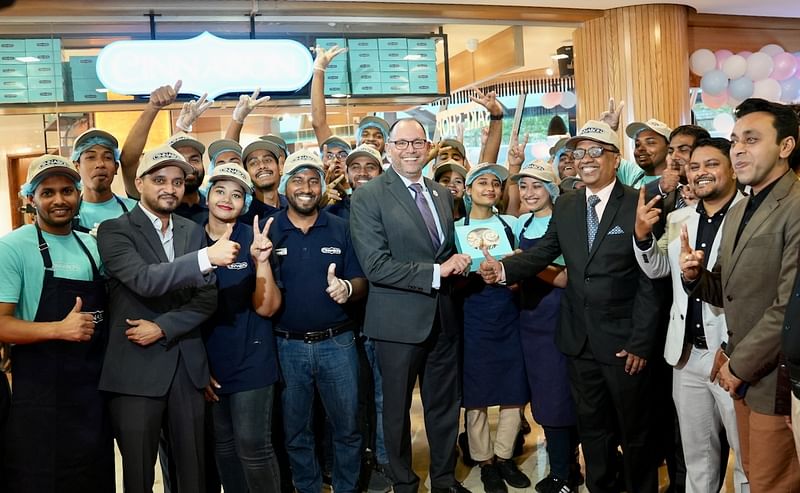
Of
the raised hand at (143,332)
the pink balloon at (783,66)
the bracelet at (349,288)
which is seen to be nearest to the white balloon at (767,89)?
the pink balloon at (783,66)

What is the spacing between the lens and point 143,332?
3.18 metres

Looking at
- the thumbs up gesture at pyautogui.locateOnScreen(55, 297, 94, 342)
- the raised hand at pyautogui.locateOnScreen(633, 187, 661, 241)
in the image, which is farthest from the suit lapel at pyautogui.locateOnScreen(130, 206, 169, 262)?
the raised hand at pyautogui.locateOnScreen(633, 187, 661, 241)

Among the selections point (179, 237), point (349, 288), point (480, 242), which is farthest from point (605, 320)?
point (179, 237)

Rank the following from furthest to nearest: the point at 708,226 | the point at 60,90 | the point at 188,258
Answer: the point at 60,90, the point at 708,226, the point at 188,258

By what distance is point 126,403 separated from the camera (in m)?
3.22

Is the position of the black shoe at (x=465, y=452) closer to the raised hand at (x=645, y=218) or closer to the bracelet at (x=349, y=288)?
A: the bracelet at (x=349, y=288)

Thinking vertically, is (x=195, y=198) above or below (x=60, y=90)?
below

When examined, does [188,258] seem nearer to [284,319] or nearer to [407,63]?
[284,319]

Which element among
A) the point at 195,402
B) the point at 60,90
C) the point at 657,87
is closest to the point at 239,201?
the point at 195,402

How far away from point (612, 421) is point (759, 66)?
17.6 ft

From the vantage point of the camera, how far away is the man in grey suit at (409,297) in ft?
12.4

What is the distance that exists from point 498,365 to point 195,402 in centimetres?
179

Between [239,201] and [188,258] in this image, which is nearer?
[188,258]

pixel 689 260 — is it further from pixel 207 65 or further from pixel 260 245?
pixel 207 65
